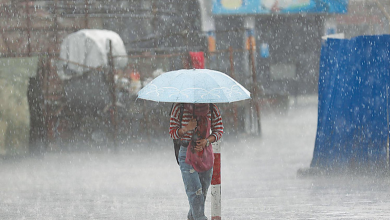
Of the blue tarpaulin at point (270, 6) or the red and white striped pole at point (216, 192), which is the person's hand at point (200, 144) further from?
the blue tarpaulin at point (270, 6)

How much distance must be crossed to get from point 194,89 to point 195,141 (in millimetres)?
488

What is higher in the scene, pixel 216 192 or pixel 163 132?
pixel 216 192

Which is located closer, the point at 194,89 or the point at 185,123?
the point at 194,89

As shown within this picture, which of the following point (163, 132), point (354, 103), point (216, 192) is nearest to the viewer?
point (216, 192)

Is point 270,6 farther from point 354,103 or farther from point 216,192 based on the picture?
point 216,192

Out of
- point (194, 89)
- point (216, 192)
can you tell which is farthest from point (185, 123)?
point (216, 192)

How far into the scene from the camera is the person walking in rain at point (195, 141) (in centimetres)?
616

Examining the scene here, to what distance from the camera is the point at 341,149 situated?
10625 millimetres

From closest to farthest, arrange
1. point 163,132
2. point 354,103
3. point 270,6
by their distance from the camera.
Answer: point 354,103, point 163,132, point 270,6

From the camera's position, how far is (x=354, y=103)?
10508mm

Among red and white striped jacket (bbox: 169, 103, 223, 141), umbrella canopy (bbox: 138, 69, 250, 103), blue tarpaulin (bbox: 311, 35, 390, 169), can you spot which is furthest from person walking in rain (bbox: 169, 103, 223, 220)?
blue tarpaulin (bbox: 311, 35, 390, 169)

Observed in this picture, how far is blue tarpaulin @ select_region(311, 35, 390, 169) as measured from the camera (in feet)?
33.9

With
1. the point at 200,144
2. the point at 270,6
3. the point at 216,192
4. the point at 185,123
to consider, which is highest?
the point at 270,6

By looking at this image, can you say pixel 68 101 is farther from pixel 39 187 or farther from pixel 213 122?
pixel 213 122
